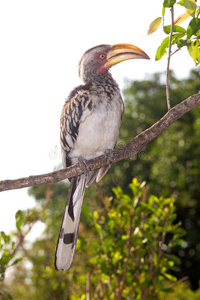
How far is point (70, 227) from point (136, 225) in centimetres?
82

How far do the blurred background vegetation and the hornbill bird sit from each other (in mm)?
208

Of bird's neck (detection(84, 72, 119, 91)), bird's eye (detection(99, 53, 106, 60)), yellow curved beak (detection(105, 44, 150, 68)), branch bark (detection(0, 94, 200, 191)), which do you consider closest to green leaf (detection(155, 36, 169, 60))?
branch bark (detection(0, 94, 200, 191))

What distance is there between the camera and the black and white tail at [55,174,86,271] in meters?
2.26

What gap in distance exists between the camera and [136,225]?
3.10m

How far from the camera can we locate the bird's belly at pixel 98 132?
2.54 m

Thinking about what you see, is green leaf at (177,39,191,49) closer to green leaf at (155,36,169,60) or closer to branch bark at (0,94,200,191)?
green leaf at (155,36,169,60)

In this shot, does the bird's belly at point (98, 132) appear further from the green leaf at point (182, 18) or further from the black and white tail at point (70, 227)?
the green leaf at point (182, 18)

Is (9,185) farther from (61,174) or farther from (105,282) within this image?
(105,282)

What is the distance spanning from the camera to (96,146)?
266cm

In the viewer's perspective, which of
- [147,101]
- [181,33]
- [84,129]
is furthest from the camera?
[147,101]

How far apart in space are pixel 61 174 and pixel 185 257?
8.54m

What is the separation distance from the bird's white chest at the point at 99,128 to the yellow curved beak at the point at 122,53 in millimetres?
293

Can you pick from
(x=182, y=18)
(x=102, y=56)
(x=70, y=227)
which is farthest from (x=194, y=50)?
(x=70, y=227)

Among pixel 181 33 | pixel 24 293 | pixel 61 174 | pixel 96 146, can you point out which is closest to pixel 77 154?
pixel 96 146
